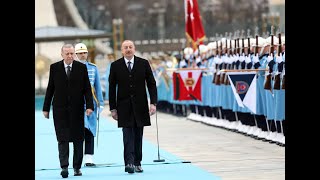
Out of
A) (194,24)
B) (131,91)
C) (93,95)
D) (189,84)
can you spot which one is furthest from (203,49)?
(131,91)

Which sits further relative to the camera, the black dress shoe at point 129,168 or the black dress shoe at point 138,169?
the black dress shoe at point 138,169

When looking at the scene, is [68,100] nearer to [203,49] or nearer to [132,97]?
[132,97]

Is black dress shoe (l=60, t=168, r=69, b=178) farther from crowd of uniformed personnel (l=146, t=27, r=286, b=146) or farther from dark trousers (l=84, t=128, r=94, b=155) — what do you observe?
crowd of uniformed personnel (l=146, t=27, r=286, b=146)

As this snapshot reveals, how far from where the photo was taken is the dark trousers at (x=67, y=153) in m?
14.8

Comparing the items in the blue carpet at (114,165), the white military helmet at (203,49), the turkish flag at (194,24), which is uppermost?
the turkish flag at (194,24)

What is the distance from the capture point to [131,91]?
1538 centimetres

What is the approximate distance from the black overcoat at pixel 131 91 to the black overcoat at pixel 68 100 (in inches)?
20.4

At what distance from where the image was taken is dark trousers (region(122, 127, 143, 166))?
15172 mm

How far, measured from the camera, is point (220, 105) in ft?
78.4

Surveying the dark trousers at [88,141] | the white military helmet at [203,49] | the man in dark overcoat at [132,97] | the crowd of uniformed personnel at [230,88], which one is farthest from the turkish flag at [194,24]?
the man in dark overcoat at [132,97]

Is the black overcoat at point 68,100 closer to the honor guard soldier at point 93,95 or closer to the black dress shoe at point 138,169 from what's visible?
the black dress shoe at point 138,169

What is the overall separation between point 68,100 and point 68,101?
0.01 meters

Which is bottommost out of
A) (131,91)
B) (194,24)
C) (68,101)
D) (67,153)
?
(67,153)
